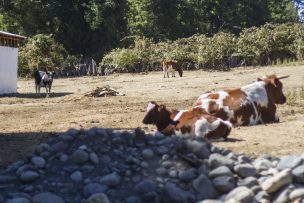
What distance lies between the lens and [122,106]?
1662cm

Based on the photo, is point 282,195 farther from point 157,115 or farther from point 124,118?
point 124,118

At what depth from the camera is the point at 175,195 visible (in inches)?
261

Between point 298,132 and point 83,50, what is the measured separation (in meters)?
37.7

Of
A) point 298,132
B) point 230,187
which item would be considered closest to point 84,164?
point 230,187

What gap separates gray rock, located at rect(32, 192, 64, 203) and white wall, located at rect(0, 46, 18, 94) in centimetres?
1906

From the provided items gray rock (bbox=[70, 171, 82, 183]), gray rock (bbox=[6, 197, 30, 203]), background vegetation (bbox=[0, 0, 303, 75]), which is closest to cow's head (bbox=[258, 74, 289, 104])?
gray rock (bbox=[70, 171, 82, 183])

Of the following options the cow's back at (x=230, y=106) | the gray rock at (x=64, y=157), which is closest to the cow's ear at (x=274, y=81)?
the cow's back at (x=230, y=106)

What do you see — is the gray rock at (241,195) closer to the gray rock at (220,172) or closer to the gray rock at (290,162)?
the gray rock at (220,172)

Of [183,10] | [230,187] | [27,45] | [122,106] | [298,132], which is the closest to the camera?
[230,187]

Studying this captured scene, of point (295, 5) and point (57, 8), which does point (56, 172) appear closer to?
point (57, 8)

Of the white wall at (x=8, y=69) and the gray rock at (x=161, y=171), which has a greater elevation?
the white wall at (x=8, y=69)

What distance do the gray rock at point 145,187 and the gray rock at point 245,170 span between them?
106 cm

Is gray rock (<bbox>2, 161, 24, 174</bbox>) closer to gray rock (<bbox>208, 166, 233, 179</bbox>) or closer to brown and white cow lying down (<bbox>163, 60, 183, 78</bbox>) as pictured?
gray rock (<bbox>208, 166, 233, 179</bbox>)

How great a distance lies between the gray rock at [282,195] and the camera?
648cm
